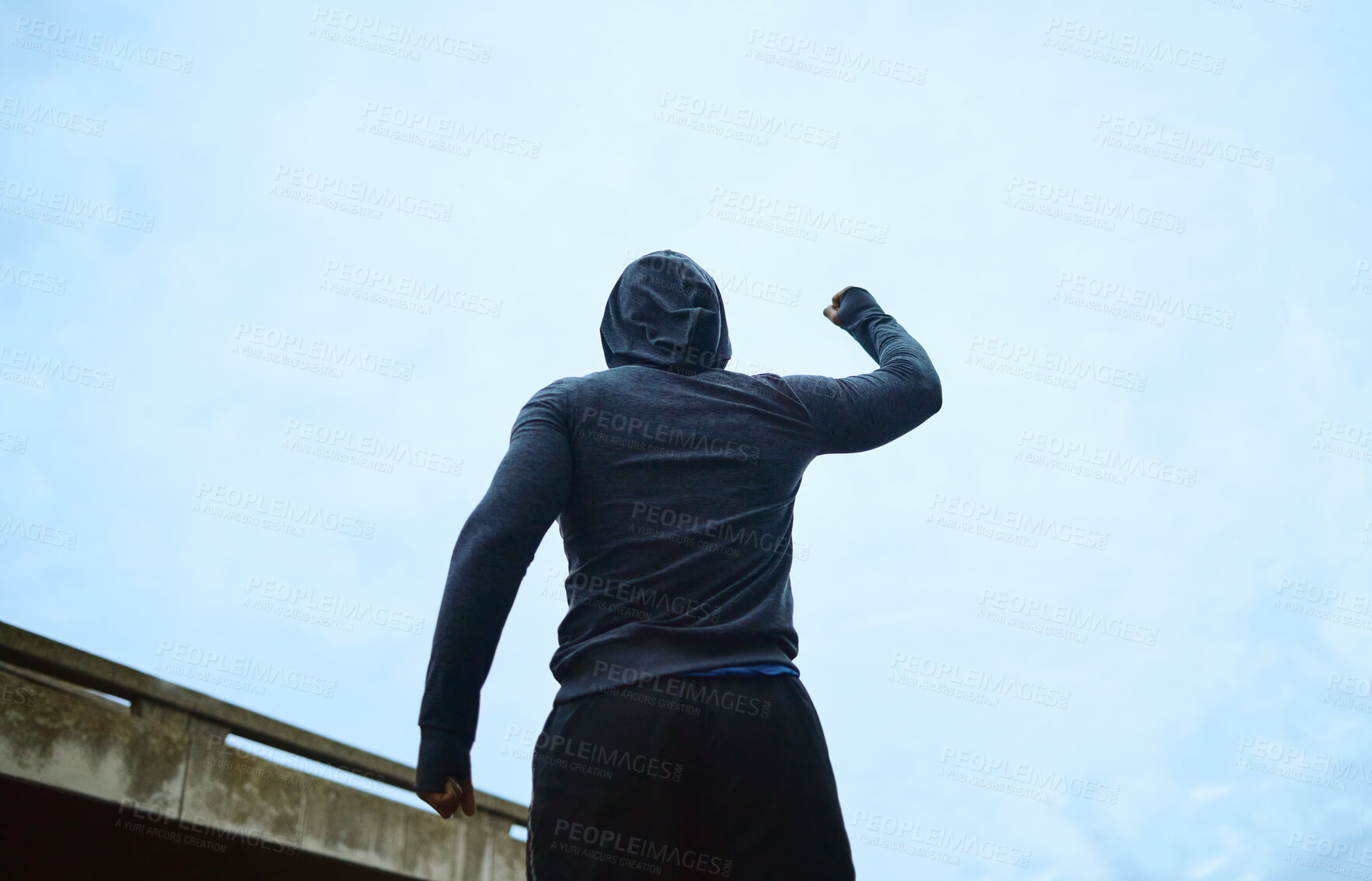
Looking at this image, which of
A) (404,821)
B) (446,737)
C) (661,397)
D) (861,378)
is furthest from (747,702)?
(404,821)

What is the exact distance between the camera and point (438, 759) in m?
1.78

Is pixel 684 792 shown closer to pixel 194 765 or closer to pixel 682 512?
pixel 682 512

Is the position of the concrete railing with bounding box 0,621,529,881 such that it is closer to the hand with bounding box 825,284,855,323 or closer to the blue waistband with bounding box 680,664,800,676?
the hand with bounding box 825,284,855,323

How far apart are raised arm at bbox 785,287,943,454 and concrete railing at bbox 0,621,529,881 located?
6.30 meters

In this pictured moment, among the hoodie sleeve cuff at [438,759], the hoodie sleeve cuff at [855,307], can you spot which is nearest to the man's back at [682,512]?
the hoodie sleeve cuff at [438,759]

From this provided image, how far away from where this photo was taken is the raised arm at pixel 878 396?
89.3 inches

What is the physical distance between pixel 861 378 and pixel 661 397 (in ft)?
1.76

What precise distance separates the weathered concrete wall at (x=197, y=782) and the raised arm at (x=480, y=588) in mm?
6031

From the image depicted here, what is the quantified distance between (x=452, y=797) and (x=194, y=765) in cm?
633

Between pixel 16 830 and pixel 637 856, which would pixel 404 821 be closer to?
pixel 16 830

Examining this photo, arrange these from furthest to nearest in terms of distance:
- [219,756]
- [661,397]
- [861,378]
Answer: [219,756]
[861,378]
[661,397]

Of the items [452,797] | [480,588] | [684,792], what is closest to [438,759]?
[452,797]

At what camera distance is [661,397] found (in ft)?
7.07

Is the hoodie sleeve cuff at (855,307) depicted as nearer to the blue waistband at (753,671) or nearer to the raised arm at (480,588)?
the raised arm at (480,588)
